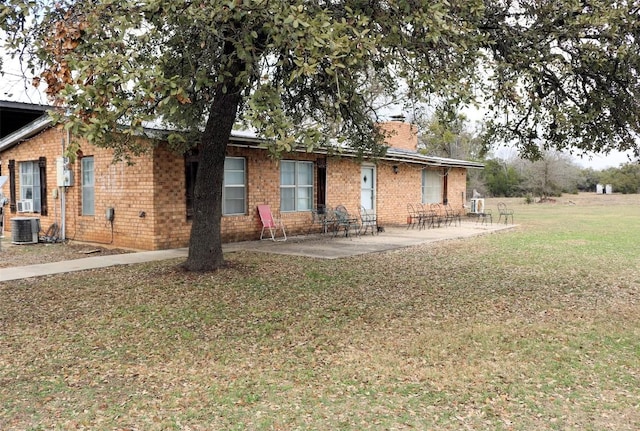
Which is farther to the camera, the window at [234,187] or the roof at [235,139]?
the window at [234,187]

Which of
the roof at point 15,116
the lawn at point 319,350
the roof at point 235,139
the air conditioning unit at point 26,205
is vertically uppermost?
the roof at point 15,116

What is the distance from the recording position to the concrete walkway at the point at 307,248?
962 centimetres

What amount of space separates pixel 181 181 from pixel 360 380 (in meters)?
8.69

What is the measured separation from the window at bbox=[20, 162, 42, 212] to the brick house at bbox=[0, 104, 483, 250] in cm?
3

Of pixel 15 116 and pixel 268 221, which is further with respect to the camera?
pixel 15 116

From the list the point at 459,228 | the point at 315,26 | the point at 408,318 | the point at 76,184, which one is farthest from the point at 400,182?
the point at 315,26

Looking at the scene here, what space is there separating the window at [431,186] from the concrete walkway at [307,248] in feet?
12.1

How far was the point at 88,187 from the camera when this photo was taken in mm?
13555

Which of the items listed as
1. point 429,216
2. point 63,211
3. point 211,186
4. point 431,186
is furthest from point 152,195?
point 431,186

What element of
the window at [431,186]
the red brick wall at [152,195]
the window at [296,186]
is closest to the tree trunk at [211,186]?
the red brick wall at [152,195]

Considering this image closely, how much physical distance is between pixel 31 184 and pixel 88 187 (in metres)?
3.05

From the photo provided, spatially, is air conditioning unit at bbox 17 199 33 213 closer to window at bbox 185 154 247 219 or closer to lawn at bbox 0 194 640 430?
window at bbox 185 154 247 219

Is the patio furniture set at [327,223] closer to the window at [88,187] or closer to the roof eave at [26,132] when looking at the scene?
the window at [88,187]

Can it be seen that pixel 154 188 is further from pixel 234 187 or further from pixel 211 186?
pixel 211 186
